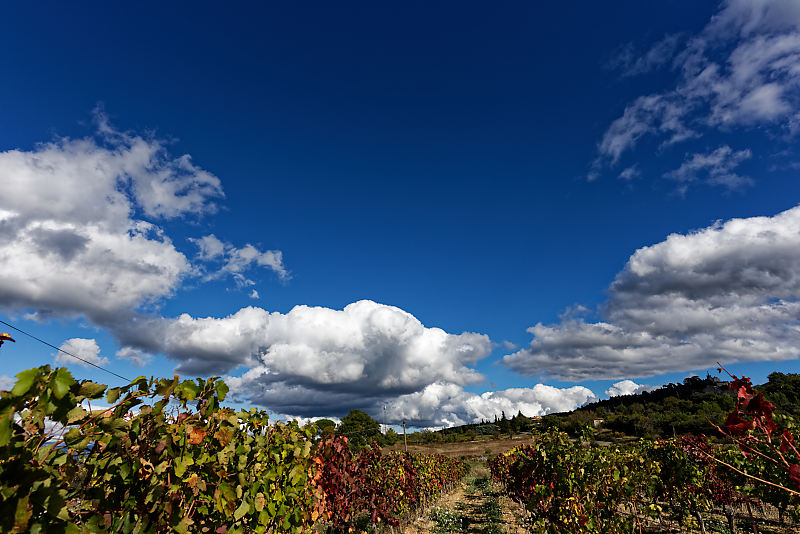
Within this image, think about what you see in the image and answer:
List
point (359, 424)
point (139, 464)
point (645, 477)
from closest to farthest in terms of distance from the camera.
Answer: point (139, 464) < point (645, 477) < point (359, 424)

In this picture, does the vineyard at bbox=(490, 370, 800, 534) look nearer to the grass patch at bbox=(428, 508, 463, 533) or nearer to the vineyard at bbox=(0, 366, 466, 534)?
the vineyard at bbox=(0, 366, 466, 534)

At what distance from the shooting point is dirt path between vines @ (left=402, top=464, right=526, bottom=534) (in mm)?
14747

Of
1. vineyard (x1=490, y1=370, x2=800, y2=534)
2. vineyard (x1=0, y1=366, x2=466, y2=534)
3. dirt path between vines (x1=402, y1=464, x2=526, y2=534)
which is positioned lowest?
dirt path between vines (x1=402, y1=464, x2=526, y2=534)

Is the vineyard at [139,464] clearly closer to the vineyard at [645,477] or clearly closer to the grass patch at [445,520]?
the vineyard at [645,477]

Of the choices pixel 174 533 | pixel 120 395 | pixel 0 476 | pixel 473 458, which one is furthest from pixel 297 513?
pixel 473 458

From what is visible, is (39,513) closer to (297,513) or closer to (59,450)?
(59,450)

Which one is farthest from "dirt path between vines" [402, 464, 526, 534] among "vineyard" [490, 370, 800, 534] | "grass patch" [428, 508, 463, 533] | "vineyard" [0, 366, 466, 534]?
"vineyard" [0, 366, 466, 534]

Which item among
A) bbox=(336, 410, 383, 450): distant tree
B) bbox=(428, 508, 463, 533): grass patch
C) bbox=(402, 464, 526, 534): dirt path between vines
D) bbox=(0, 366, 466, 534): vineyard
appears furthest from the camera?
bbox=(336, 410, 383, 450): distant tree

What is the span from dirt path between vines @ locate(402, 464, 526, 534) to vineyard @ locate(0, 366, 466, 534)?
429 inches

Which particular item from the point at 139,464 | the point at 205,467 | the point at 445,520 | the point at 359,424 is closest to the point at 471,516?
the point at 445,520

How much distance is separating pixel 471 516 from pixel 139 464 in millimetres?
18969

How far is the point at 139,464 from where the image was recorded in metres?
2.91

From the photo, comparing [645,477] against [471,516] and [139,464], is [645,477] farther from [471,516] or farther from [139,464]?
[139,464]

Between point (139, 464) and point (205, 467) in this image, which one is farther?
point (205, 467)
